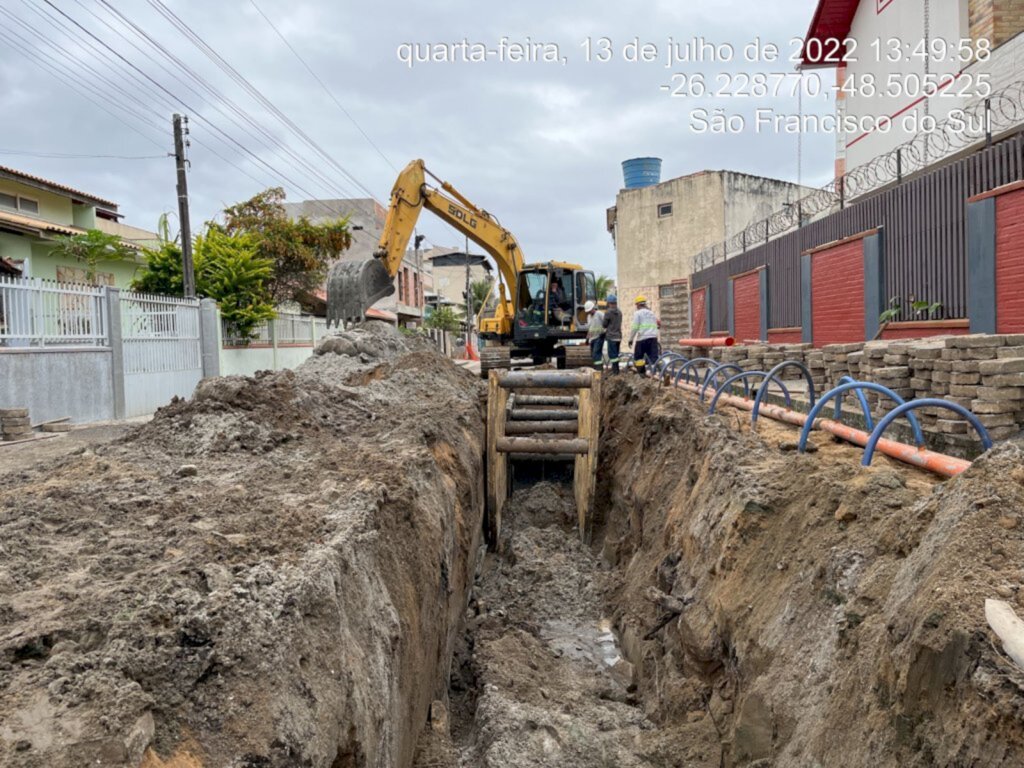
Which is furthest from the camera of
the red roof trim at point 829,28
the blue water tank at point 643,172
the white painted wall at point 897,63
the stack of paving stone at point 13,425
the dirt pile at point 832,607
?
the blue water tank at point 643,172

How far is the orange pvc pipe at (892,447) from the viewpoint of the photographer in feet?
13.1

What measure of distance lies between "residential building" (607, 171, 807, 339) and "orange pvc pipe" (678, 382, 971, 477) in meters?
22.1

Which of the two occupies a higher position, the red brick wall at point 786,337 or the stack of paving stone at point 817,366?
the red brick wall at point 786,337

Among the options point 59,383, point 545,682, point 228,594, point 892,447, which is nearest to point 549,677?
point 545,682

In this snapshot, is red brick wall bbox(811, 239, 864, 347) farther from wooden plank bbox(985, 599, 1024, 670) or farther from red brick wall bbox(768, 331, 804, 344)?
wooden plank bbox(985, 599, 1024, 670)

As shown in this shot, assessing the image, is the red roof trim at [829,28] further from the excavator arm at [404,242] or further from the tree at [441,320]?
the tree at [441,320]

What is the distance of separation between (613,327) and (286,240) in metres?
14.2

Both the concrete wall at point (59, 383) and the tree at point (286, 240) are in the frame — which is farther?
the tree at point (286, 240)

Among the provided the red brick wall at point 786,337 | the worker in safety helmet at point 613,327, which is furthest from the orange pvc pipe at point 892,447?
the red brick wall at point 786,337

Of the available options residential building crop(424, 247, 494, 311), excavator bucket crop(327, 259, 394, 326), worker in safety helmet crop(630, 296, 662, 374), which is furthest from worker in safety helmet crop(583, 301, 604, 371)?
residential building crop(424, 247, 494, 311)

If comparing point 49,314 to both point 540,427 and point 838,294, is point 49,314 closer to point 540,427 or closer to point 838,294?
point 540,427

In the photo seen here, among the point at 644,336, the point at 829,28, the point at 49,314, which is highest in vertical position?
the point at 829,28

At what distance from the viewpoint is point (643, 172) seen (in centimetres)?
3450

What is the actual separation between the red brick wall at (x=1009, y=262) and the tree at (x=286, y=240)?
1891 centimetres
